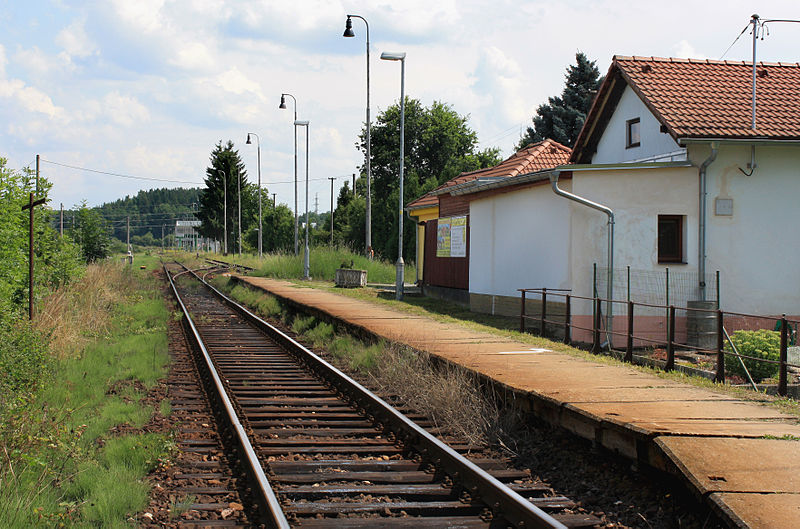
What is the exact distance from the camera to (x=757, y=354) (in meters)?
13.4

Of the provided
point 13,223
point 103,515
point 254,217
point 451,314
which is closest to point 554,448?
point 103,515

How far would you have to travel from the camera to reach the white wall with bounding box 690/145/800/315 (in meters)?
16.8

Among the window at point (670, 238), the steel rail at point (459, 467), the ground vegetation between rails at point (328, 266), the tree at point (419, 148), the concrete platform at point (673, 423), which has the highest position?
the tree at point (419, 148)

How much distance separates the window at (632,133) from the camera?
19969mm

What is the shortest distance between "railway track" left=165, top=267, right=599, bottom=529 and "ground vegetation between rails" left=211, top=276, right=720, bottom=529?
0.27m

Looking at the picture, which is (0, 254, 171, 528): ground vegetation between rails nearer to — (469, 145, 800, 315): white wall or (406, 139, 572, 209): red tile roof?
(469, 145, 800, 315): white wall

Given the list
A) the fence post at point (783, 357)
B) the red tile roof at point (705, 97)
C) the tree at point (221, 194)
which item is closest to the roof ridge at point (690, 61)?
the red tile roof at point (705, 97)

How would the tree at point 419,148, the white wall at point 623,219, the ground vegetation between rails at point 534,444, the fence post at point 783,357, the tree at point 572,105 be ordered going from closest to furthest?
the ground vegetation between rails at point 534,444, the fence post at point 783,357, the white wall at point 623,219, the tree at point 572,105, the tree at point 419,148

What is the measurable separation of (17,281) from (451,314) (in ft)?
34.1

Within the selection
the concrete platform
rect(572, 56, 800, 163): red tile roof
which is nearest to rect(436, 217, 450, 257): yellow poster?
rect(572, 56, 800, 163): red tile roof

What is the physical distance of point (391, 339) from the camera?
13.2 meters

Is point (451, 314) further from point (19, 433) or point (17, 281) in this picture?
point (19, 433)

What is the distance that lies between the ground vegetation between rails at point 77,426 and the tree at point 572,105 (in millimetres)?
39031

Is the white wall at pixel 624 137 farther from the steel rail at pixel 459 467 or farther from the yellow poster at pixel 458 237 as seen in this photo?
the steel rail at pixel 459 467
